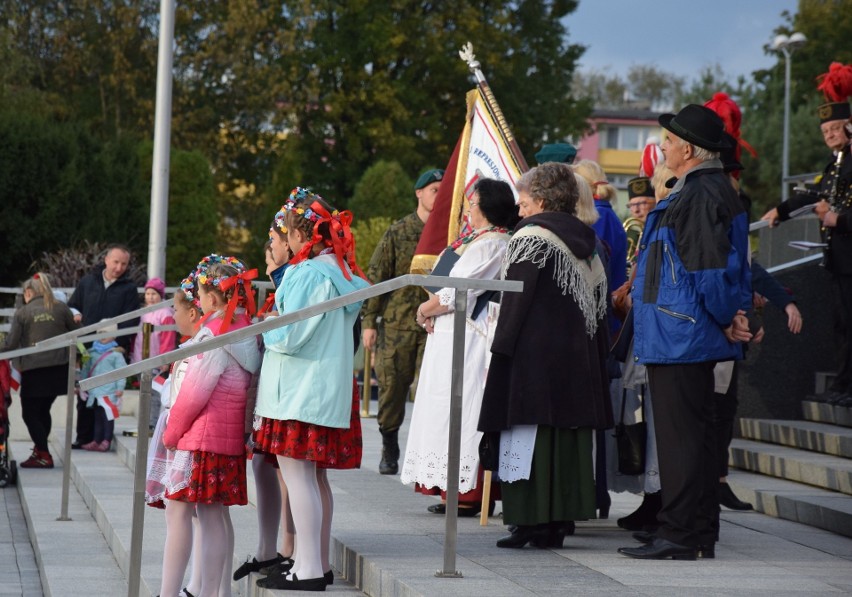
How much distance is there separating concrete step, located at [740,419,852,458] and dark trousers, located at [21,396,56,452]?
5.83 meters

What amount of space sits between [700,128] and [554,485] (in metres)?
1.64

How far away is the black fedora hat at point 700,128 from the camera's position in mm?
5664

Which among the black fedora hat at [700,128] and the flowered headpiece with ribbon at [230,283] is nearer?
the flowered headpiece with ribbon at [230,283]

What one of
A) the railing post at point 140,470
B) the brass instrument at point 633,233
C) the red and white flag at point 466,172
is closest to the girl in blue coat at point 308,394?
the railing post at point 140,470

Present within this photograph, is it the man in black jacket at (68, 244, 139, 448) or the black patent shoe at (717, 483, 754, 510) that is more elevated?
the man in black jacket at (68, 244, 139, 448)

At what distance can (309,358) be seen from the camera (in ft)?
17.5

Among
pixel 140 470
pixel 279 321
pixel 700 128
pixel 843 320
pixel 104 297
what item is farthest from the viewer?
pixel 104 297

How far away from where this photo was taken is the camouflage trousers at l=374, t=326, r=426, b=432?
895 centimetres

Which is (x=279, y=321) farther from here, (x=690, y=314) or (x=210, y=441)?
(x=690, y=314)

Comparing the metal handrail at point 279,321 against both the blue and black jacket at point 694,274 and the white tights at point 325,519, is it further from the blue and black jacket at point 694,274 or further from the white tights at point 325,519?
the blue and black jacket at point 694,274

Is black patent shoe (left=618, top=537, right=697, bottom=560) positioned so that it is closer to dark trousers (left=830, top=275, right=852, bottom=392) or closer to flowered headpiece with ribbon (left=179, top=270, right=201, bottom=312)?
flowered headpiece with ribbon (left=179, top=270, right=201, bottom=312)

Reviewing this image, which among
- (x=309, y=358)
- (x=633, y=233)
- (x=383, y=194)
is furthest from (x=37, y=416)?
(x=383, y=194)

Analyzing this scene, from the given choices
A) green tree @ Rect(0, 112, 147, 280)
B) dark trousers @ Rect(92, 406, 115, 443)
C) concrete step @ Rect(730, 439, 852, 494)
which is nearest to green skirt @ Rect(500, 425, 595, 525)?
concrete step @ Rect(730, 439, 852, 494)

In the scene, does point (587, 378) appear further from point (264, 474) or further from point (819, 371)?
point (819, 371)
